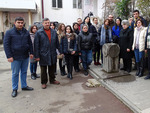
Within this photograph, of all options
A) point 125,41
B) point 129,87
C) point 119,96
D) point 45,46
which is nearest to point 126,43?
point 125,41

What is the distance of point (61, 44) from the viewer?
4973 millimetres

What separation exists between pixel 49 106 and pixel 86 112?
898 mm

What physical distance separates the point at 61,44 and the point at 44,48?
0.89 metres

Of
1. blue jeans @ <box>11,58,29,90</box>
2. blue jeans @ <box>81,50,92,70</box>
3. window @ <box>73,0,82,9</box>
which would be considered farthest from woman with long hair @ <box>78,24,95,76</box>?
window @ <box>73,0,82,9</box>

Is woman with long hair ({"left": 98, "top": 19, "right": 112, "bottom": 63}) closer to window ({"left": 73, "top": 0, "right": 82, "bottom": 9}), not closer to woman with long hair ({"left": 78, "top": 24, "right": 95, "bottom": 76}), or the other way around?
woman with long hair ({"left": 78, "top": 24, "right": 95, "bottom": 76})

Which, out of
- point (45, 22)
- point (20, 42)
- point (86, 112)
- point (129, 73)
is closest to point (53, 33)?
point (45, 22)

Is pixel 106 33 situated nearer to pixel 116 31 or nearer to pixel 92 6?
pixel 116 31

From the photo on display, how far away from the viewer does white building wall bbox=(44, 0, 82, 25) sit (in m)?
15.5

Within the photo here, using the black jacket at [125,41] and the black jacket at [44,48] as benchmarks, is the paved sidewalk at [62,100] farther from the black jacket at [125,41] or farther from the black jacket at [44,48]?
the black jacket at [125,41]

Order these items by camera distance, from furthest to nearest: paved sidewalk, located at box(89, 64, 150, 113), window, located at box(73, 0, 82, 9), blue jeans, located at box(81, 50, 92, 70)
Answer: window, located at box(73, 0, 82, 9) < blue jeans, located at box(81, 50, 92, 70) < paved sidewalk, located at box(89, 64, 150, 113)

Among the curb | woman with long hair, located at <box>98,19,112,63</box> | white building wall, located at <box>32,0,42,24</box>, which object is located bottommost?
the curb

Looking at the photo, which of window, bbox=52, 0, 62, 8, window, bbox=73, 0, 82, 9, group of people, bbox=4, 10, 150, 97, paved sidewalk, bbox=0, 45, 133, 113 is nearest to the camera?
paved sidewalk, bbox=0, 45, 133, 113

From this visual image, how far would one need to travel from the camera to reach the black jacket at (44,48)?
4137 mm

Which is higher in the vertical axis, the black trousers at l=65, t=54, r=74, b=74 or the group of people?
the group of people
